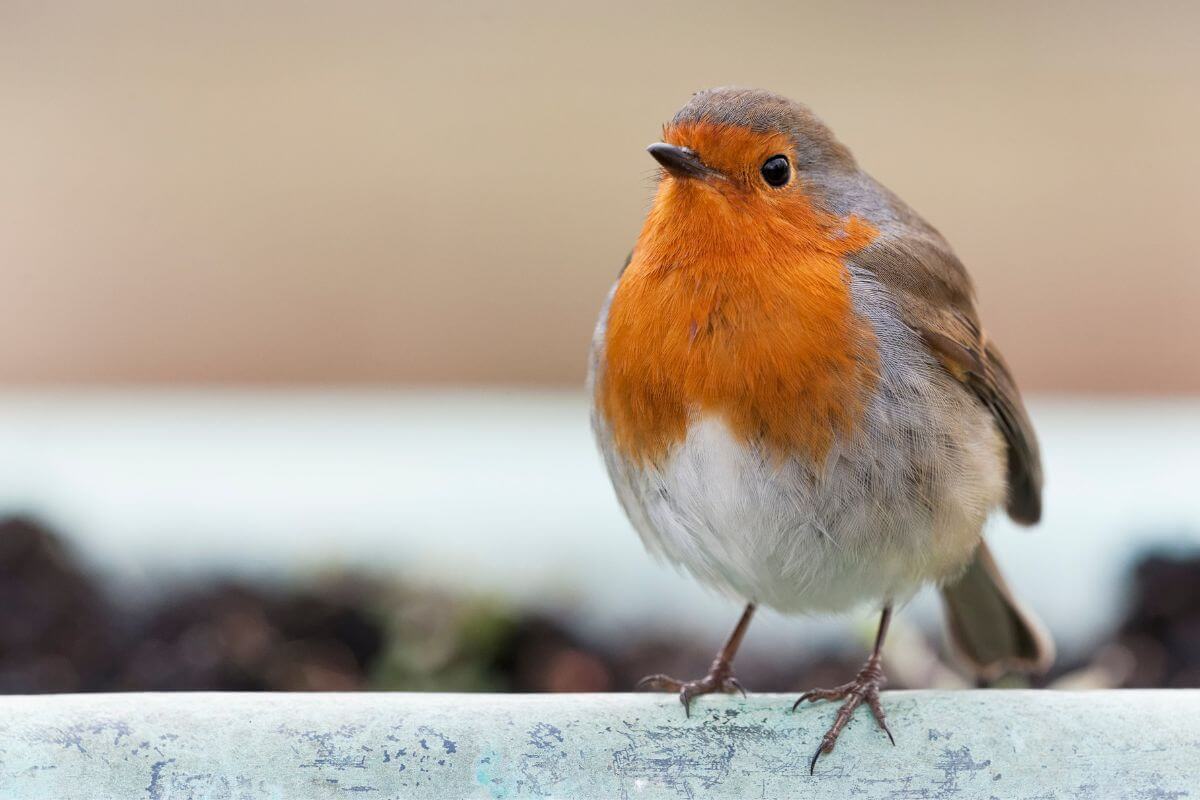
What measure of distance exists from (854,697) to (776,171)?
0.77 meters

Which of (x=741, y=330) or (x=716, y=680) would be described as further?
(x=716, y=680)

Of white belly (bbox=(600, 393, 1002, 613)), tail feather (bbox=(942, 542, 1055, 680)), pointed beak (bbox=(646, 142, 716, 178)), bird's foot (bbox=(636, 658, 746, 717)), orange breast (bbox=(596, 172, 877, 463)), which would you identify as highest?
pointed beak (bbox=(646, 142, 716, 178))

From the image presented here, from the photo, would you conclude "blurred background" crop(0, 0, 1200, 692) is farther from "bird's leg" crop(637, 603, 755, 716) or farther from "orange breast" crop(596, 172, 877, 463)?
"orange breast" crop(596, 172, 877, 463)

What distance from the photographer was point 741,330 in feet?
6.02

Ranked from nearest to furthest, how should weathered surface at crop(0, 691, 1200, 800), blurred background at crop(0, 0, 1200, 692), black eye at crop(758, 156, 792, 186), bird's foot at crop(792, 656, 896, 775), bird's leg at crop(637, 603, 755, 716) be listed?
weathered surface at crop(0, 691, 1200, 800) → bird's foot at crop(792, 656, 896, 775) → black eye at crop(758, 156, 792, 186) → bird's leg at crop(637, 603, 755, 716) → blurred background at crop(0, 0, 1200, 692)

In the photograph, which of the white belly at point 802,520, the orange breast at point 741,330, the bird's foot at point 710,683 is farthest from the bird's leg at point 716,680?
the orange breast at point 741,330

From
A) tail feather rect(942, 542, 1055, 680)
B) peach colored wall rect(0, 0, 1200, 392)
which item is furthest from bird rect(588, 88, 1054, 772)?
peach colored wall rect(0, 0, 1200, 392)

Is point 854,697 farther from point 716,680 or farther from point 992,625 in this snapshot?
point 992,625

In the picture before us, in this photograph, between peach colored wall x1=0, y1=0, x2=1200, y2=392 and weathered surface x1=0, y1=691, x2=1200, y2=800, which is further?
peach colored wall x1=0, y1=0, x2=1200, y2=392

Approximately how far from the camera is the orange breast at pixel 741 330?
183cm

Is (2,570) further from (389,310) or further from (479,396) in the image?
(389,310)

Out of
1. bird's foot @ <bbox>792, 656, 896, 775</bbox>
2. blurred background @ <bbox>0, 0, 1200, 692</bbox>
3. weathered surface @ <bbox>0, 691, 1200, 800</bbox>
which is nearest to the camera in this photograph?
weathered surface @ <bbox>0, 691, 1200, 800</bbox>

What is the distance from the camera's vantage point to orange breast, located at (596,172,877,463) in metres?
1.83

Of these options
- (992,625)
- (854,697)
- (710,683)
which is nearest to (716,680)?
(710,683)
